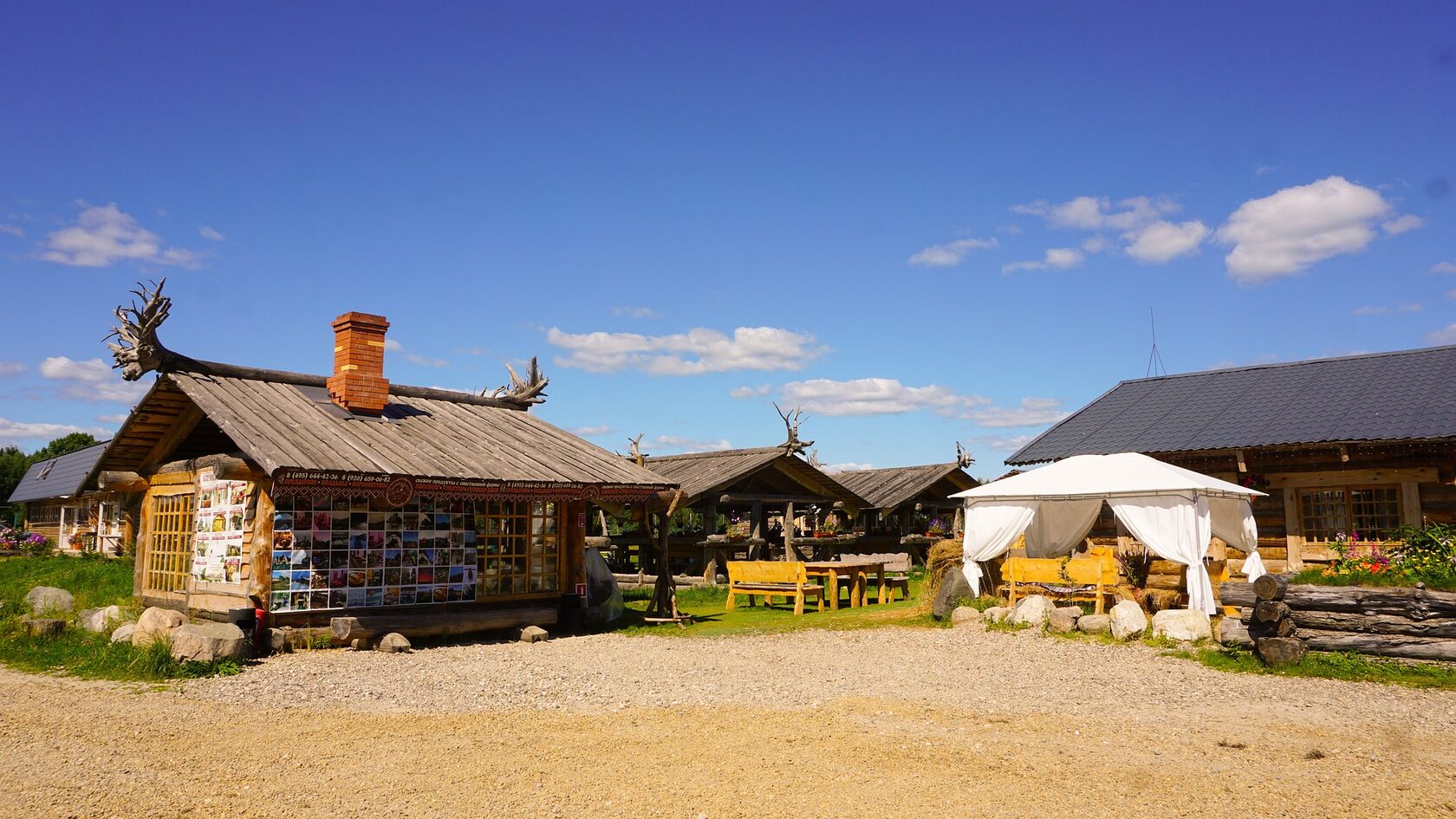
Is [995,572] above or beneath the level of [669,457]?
beneath

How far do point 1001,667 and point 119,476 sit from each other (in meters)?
14.2

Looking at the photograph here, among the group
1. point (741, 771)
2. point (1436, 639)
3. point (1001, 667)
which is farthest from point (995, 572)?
point (741, 771)

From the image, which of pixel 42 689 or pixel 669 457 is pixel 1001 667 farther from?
pixel 669 457

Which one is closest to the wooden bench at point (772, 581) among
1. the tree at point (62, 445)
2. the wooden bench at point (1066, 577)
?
the wooden bench at point (1066, 577)

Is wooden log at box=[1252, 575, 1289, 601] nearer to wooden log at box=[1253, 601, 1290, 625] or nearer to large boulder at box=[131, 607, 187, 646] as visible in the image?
wooden log at box=[1253, 601, 1290, 625]

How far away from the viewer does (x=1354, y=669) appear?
1102cm

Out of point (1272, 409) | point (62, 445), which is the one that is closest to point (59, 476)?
point (62, 445)

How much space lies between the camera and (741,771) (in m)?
6.83

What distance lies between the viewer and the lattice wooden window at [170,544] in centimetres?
1569

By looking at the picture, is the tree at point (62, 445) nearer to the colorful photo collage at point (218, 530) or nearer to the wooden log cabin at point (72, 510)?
the wooden log cabin at point (72, 510)

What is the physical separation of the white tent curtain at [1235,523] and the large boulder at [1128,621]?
9.95 feet

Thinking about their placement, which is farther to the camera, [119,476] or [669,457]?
[669,457]

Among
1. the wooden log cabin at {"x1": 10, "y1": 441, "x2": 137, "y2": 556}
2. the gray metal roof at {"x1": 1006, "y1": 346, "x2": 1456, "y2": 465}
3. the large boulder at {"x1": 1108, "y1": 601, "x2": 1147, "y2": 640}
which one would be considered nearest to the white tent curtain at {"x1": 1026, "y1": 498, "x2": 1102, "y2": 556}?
the large boulder at {"x1": 1108, "y1": 601, "x2": 1147, "y2": 640}

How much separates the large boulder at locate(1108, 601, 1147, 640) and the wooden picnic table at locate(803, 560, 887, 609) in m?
6.17
